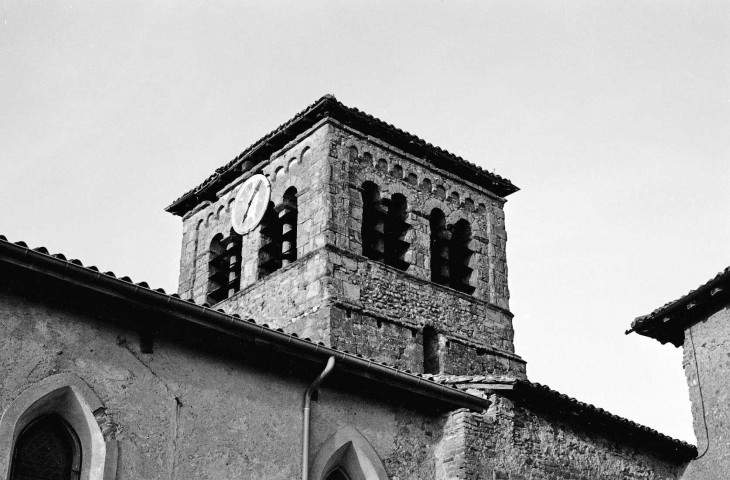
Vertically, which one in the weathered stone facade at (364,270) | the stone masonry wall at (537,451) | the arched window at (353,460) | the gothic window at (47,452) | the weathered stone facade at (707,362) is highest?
the weathered stone facade at (364,270)

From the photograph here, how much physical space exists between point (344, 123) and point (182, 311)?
10263 mm

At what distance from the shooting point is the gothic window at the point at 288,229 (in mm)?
18656

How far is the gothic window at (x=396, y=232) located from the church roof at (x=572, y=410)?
5967 mm

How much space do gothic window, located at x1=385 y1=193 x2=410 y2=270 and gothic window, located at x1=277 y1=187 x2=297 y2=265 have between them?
1804 mm

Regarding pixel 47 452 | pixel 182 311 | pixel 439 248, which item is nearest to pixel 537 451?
pixel 182 311

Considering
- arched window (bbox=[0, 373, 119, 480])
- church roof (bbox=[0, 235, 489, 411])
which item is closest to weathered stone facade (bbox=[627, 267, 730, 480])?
church roof (bbox=[0, 235, 489, 411])

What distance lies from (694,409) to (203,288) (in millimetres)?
10400

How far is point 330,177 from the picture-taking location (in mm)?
18328

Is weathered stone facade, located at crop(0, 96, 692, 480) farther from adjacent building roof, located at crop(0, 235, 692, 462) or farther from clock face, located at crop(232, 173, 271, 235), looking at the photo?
clock face, located at crop(232, 173, 271, 235)

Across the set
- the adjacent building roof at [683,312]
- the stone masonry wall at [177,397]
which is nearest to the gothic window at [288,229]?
the adjacent building roof at [683,312]

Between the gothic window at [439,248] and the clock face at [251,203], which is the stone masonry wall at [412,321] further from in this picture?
the clock face at [251,203]

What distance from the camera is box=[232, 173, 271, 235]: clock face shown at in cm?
1975

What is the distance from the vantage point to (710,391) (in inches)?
564

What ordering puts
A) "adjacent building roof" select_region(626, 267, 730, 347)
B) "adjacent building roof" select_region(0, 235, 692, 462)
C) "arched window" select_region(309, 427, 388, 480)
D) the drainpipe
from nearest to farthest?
"adjacent building roof" select_region(0, 235, 692, 462), the drainpipe, "arched window" select_region(309, 427, 388, 480), "adjacent building roof" select_region(626, 267, 730, 347)
